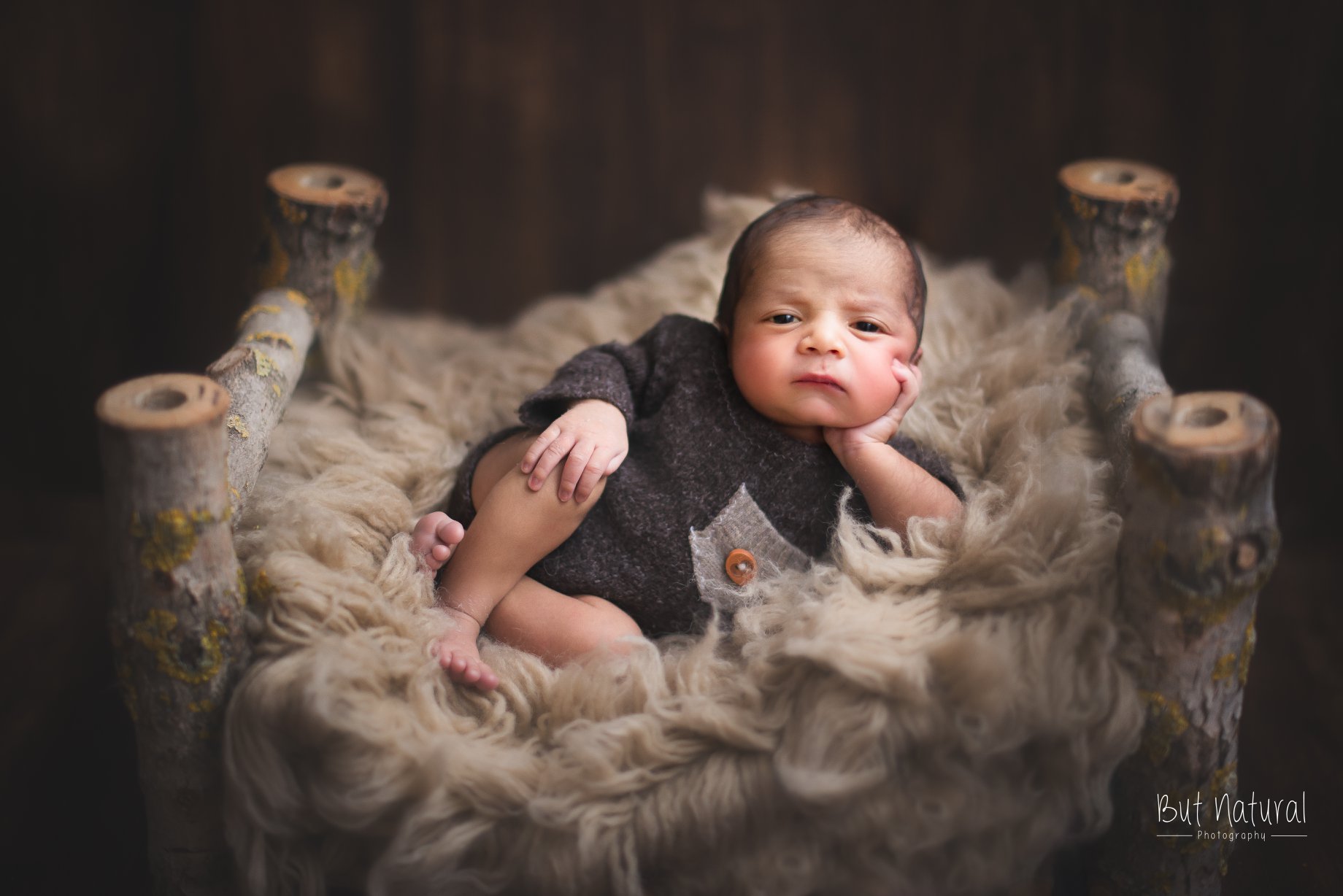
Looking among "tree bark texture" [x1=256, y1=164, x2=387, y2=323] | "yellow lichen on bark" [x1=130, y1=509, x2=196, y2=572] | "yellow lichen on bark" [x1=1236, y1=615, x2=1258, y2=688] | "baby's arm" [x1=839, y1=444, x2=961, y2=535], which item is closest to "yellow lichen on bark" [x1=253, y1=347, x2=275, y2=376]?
"tree bark texture" [x1=256, y1=164, x2=387, y2=323]

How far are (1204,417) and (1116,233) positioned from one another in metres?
0.55

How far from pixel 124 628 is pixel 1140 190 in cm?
111

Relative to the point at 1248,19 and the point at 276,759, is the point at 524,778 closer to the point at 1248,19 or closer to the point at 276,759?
the point at 276,759

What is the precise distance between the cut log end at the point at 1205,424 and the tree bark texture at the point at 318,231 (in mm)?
891

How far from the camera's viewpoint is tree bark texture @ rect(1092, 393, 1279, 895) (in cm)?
85

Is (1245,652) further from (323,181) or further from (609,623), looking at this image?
(323,181)

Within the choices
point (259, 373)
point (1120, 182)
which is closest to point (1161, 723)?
point (1120, 182)

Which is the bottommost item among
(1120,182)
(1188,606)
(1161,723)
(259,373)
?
(1161,723)

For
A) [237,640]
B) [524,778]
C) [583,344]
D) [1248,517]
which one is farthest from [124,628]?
[1248,517]

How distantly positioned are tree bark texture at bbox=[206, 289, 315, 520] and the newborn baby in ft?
0.55

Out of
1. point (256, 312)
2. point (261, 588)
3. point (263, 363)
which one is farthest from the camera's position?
point (256, 312)

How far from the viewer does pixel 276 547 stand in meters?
1.02

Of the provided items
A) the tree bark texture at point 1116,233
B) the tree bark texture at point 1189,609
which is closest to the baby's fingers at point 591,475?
the tree bark texture at point 1189,609

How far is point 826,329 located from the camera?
1090mm
